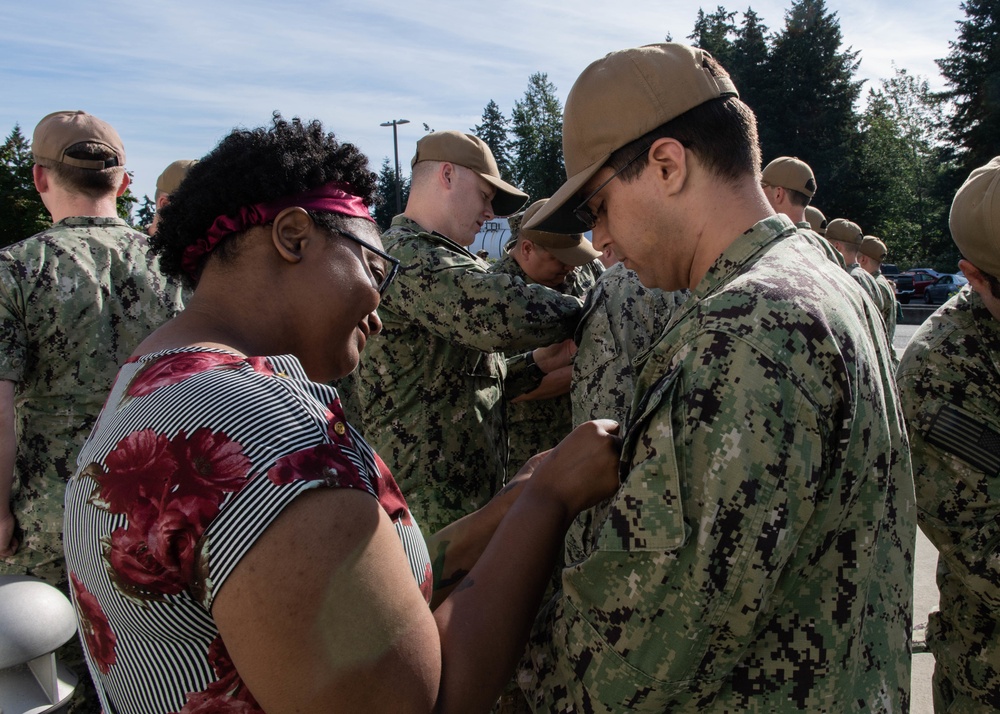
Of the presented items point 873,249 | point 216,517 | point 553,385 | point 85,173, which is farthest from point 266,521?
point 873,249

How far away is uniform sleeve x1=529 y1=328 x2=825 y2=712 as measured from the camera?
1.29 m

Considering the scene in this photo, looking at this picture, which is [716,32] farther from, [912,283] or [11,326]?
[11,326]

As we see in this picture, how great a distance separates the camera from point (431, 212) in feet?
12.7

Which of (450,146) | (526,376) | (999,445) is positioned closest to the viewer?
(999,445)

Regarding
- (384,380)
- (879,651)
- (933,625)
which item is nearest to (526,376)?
(384,380)

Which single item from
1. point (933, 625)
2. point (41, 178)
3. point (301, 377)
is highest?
point (301, 377)

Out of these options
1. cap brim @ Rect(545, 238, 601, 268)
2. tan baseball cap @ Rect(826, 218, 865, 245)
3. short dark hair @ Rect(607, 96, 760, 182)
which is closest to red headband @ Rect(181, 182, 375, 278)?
short dark hair @ Rect(607, 96, 760, 182)

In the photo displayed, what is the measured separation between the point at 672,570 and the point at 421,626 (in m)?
0.42

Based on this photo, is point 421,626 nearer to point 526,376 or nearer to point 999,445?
point 999,445

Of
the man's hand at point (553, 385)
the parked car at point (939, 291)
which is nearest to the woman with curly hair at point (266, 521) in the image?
the man's hand at point (553, 385)

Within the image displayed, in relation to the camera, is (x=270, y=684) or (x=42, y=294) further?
(x=42, y=294)

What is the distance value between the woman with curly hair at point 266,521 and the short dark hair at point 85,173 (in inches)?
94.4

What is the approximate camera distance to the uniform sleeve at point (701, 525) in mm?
1289

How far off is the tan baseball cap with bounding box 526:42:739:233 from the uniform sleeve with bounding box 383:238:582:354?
1.60 meters
